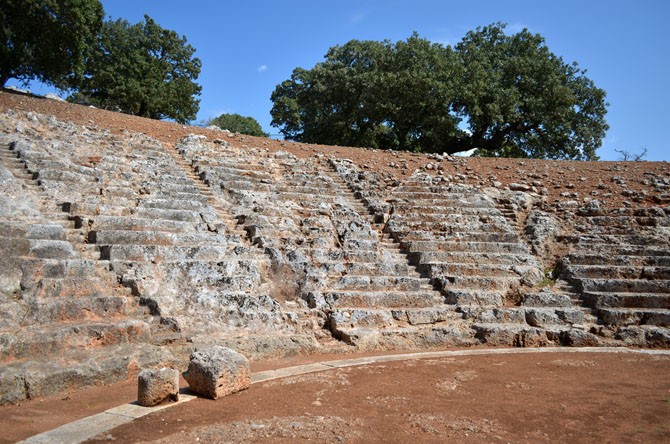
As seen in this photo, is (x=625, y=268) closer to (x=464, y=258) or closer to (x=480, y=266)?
(x=480, y=266)

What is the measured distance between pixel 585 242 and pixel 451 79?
40.0 ft

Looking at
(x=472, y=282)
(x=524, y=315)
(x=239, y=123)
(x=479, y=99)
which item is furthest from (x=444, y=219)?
(x=239, y=123)

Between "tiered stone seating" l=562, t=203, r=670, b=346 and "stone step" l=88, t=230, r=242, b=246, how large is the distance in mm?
6726

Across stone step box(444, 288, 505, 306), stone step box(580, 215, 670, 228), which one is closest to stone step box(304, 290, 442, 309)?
stone step box(444, 288, 505, 306)

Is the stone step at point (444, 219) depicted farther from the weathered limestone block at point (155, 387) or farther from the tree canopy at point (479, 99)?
the tree canopy at point (479, 99)

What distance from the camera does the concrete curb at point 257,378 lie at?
3734 mm

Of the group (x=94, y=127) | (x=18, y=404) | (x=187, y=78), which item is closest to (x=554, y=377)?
(x=18, y=404)

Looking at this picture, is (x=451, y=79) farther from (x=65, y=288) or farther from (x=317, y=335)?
(x=65, y=288)

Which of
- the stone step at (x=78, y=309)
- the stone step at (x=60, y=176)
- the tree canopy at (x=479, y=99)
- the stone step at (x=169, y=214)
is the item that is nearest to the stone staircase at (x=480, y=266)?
the stone step at (x=169, y=214)

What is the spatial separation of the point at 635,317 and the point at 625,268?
1.35 meters

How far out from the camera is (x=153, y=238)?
296 inches

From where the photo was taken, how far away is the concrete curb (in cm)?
373

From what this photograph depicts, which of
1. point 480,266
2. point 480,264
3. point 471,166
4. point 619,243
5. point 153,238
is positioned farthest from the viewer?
point 471,166

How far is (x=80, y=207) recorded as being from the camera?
300 inches
